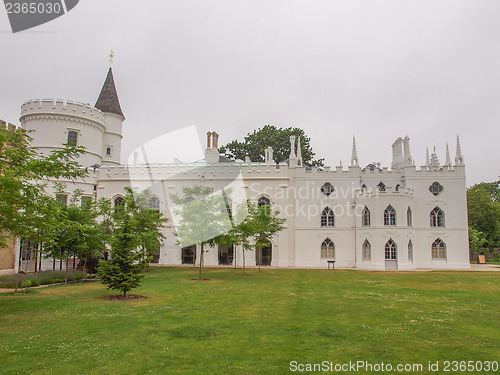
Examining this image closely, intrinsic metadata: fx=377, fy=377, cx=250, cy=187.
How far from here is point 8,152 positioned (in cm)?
1130

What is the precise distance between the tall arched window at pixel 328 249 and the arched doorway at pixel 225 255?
8.36m

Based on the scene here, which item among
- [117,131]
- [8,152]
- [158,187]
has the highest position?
[117,131]

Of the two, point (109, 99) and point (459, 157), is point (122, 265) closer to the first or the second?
point (109, 99)

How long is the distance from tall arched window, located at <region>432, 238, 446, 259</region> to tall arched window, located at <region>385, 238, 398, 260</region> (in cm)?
505

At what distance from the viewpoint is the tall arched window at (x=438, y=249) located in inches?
1331

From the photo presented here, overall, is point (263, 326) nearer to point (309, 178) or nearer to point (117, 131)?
point (309, 178)

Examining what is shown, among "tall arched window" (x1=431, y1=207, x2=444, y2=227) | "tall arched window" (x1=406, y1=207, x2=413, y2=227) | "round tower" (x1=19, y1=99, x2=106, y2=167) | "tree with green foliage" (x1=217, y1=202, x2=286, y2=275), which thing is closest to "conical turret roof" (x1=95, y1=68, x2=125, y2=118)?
"round tower" (x1=19, y1=99, x2=106, y2=167)

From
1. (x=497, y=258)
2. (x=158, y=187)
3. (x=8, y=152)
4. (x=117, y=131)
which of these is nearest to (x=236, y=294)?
(x=8, y=152)

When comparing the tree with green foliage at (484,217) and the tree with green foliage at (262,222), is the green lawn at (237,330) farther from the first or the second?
the tree with green foliage at (484,217)

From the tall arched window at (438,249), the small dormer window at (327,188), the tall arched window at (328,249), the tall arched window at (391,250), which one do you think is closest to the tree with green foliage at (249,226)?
the tall arched window at (328,249)

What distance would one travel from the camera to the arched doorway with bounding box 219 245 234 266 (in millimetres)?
35125

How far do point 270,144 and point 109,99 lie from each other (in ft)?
74.9

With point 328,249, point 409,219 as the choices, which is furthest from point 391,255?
point 328,249

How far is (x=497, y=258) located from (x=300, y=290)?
42.7m
